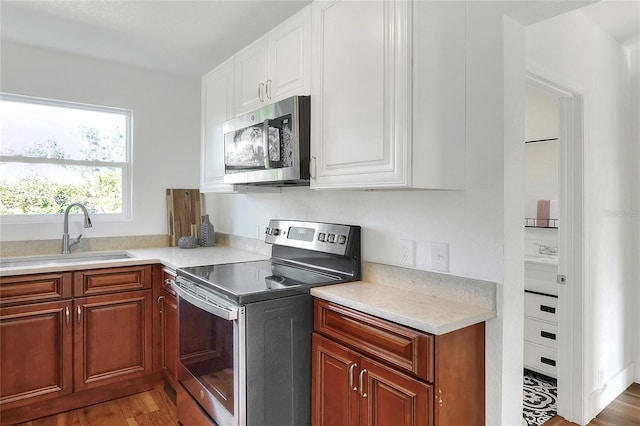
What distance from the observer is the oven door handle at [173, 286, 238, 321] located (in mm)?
1628

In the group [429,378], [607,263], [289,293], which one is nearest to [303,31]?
[289,293]

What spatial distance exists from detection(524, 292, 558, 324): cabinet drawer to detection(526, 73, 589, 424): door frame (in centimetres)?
35

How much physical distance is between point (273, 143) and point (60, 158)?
196 centimetres

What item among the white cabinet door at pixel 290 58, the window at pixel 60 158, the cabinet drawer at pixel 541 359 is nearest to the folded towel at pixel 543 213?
the cabinet drawer at pixel 541 359

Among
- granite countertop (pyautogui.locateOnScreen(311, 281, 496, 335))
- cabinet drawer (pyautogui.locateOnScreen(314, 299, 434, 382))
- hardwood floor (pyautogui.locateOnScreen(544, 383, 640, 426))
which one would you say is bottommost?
hardwood floor (pyautogui.locateOnScreen(544, 383, 640, 426))

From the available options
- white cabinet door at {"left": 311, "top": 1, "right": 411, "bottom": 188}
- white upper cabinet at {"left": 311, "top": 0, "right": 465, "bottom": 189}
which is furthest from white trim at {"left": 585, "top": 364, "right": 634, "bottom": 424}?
white cabinet door at {"left": 311, "top": 1, "right": 411, "bottom": 188}

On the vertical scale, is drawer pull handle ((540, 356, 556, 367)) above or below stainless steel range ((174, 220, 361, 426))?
below

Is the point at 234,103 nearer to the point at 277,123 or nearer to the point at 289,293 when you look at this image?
the point at 277,123

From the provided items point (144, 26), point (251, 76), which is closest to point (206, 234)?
point (251, 76)

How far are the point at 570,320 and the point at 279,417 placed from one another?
1757mm

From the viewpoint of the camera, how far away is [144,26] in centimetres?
243

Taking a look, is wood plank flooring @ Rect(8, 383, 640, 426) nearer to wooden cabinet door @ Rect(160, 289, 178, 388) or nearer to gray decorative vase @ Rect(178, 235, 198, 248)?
wooden cabinet door @ Rect(160, 289, 178, 388)

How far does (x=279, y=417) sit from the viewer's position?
170 centimetres

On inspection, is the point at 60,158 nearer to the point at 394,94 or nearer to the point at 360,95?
the point at 360,95
